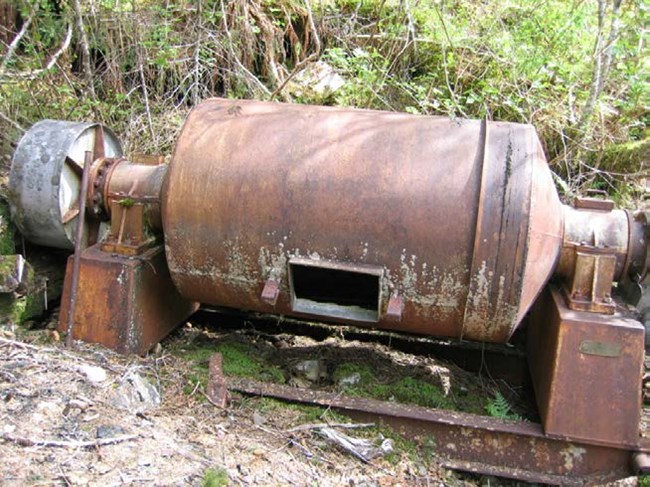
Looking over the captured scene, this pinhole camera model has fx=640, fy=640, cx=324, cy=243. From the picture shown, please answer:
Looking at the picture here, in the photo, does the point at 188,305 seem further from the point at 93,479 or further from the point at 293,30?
the point at 293,30

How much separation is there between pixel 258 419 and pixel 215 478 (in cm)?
63

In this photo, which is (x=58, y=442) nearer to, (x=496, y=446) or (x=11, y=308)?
(x=11, y=308)

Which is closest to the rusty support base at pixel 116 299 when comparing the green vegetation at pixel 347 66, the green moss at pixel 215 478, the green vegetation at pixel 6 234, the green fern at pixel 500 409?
the green vegetation at pixel 6 234

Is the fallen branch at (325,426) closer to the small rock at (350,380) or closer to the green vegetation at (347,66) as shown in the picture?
the small rock at (350,380)

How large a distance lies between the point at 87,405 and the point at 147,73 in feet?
11.1

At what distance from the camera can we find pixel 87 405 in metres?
2.64

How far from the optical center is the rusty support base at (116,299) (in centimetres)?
323

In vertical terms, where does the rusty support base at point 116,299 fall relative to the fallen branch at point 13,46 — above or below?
below

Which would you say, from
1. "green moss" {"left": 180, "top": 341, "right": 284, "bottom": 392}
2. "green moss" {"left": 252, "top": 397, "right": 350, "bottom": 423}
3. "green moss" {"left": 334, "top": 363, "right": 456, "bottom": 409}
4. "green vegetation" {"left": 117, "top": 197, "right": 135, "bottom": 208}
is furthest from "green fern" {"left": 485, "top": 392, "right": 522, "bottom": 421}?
"green vegetation" {"left": 117, "top": 197, "right": 135, "bottom": 208}

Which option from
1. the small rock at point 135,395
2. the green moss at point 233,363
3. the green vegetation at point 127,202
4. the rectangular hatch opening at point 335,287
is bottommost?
the green moss at point 233,363

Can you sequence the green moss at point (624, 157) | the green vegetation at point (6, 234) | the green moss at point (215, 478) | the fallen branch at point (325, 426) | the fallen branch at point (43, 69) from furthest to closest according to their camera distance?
1. the green moss at point (624, 157)
2. the fallen branch at point (43, 69)
3. the green vegetation at point (6, 234)
4. the fallen branch at point (325, 426)
5. the green moss at point (215, 478)

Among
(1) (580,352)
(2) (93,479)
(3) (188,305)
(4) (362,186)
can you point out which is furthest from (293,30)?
(2) (93,479)

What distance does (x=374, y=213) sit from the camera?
9.11 feet

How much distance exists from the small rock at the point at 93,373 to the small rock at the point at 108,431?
0.38 m
